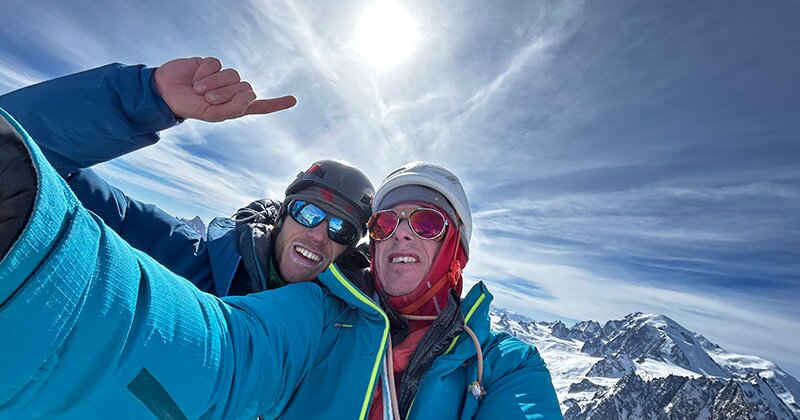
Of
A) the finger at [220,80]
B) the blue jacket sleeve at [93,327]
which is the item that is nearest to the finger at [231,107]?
the finger at [220,80]

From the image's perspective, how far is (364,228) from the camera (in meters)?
5.50

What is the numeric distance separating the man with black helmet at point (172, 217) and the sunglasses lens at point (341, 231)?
0.02 meters

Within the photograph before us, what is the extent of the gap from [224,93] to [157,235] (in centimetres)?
234

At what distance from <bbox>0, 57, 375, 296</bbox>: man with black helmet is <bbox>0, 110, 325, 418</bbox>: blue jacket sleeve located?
6.95ft

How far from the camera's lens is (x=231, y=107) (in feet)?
9.93

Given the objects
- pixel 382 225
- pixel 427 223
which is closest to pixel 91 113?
pixel 382 225

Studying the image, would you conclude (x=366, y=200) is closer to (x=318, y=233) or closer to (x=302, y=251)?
(x=318, y=233)

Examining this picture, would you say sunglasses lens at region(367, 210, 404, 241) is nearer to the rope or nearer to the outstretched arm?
the rope

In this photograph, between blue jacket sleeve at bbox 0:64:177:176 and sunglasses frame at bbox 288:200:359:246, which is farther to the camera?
sunglasses frame at bbox 288:200:359:246

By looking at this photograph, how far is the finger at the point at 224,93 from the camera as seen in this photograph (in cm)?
289

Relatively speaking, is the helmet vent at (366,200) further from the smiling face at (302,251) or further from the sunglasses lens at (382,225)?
the sunglasses lens at (382,225)

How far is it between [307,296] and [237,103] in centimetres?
179

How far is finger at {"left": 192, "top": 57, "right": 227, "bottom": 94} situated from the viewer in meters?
2.89

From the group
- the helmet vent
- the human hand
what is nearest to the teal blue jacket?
the human hand
